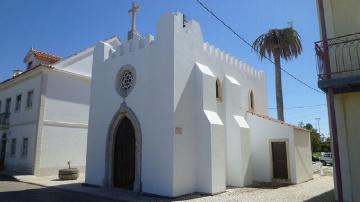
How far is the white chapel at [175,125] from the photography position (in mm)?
10977

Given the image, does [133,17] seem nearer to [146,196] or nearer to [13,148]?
[146,196]

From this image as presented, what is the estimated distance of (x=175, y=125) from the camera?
35.2 feet

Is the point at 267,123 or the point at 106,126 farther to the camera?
the point at 267,123

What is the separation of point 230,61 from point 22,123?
14.5m

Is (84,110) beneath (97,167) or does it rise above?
above

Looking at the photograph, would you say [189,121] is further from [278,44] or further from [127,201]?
[278,44]

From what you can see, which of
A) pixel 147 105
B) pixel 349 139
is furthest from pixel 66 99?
pixel 349 139

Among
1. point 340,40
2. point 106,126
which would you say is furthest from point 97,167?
point 340,40

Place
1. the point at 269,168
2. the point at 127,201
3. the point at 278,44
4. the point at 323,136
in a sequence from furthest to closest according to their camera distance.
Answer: the point at 323,136 → the point at 278,44 → the point at 269,168 → the point at 127,201

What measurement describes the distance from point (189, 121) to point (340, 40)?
583 centimetres

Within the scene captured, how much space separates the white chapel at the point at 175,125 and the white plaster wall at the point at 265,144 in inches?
1.9

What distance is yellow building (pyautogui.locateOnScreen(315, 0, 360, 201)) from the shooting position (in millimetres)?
7988

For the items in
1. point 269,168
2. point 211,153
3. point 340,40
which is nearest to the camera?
point 340,40

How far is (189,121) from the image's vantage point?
1152 cm
